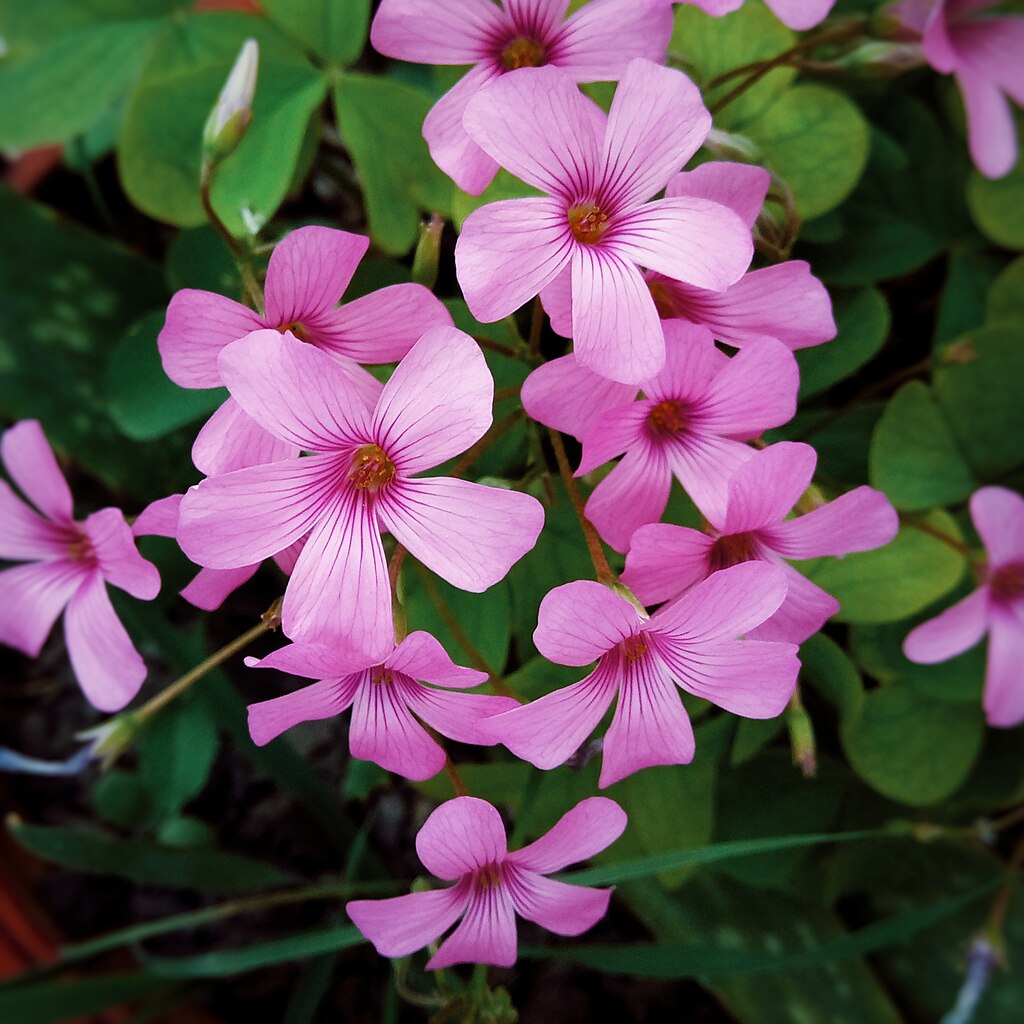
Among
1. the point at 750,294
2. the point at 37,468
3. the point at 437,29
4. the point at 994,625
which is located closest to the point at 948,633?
the point at 994,625

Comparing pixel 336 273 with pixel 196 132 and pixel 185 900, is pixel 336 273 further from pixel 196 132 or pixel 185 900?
pixel 185 900

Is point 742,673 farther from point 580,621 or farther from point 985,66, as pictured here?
point 985,66

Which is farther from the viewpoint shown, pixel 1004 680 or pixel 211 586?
pixel 1004 680

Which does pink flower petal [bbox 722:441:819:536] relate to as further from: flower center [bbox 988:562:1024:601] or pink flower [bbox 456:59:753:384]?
flower center [bbox 988:562:1024:601]

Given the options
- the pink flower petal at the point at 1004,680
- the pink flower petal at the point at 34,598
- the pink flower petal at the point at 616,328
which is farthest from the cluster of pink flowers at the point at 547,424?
the pink flower petal at the point at 1004,680

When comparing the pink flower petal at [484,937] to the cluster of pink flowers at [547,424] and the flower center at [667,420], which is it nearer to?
the cluster of pink flowers at [547,424]

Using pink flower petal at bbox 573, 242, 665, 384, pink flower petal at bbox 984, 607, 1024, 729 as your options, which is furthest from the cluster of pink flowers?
pink flower petal at bbox 984, 607, 1024, 729
